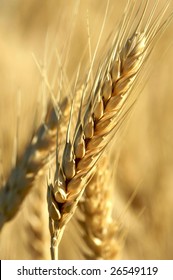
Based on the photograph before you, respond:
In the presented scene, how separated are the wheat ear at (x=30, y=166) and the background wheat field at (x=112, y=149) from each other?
62 millimetres

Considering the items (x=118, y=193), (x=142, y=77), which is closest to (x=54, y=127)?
(x=142, y=77)

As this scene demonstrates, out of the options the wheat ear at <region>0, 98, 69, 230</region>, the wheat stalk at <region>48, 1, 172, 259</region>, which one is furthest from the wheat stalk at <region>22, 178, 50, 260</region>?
the wheat stalk at <region>48, 1, 172, 259</region>

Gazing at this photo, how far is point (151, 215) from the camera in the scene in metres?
2.78

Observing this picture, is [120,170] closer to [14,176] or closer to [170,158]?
[170,158]

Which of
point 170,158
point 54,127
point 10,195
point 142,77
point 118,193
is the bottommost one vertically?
point 118,193

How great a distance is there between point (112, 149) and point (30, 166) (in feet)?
0.89

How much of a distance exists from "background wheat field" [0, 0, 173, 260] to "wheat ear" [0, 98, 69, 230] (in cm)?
6

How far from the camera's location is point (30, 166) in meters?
2.20

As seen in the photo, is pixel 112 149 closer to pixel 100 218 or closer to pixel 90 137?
pixel 100 218

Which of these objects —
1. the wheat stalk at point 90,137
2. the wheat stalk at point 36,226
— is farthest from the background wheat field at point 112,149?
the wheat stalk at point 90,137

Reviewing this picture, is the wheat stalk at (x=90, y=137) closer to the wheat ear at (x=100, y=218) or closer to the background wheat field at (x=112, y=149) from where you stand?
the background wheat field at (x=112, y=149)

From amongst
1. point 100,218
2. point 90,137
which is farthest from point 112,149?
point 90,137

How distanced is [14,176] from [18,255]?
412 millimetres

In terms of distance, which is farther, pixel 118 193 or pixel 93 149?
pixel 118 193
